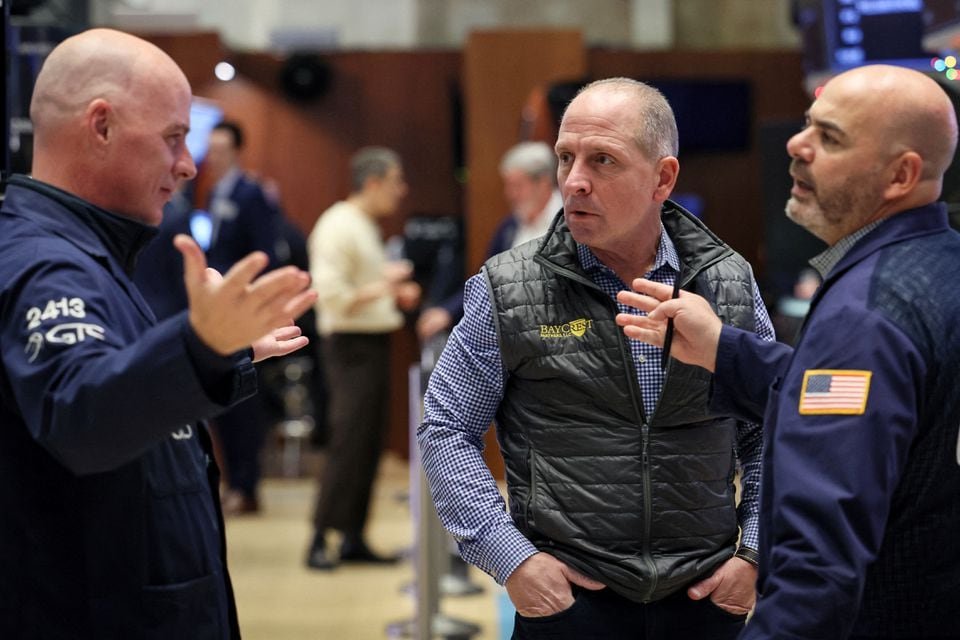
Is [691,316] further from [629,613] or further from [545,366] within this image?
[629,613]

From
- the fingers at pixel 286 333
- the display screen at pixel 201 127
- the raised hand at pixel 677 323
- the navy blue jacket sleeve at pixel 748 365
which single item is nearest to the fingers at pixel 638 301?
the raised hand at pixel 677 323

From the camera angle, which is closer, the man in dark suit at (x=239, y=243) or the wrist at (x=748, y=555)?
the wrist at (x=748, y=555)

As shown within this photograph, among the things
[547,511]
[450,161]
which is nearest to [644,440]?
[547,511]

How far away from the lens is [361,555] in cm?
691

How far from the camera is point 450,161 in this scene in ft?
38.9

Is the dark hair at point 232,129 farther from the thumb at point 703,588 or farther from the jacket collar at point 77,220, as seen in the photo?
the thumb at point 703,588

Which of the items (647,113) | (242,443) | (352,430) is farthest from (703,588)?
(242,443)

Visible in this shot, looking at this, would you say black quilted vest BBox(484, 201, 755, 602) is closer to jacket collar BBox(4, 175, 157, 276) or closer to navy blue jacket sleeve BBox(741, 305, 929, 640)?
navy blue jacket sleeve BBox(741, 305, 929, 640)

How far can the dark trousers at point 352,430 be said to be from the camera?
6.70 metres

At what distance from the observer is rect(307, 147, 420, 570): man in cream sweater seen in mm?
6688

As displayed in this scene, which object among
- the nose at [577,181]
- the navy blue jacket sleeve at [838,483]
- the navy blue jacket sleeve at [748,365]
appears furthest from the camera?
the nose at [577,181]

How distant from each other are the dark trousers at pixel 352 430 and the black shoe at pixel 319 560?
0.11m

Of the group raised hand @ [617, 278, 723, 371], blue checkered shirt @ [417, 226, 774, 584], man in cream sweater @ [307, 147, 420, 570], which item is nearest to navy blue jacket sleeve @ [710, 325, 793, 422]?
raised hand @ [617, 278, 723, 371]

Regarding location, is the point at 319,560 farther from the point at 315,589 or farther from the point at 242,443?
the point at 242,443
